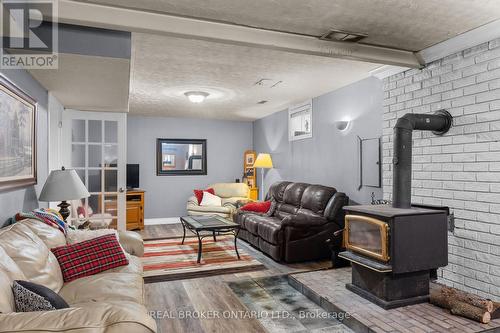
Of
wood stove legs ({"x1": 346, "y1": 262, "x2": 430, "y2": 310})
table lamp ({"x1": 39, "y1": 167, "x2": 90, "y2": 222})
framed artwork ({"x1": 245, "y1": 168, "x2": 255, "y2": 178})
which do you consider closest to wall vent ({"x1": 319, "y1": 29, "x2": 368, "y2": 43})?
wood stove legs ({"x1": 346, "y1": 262, "x2": 430, "y2": 310})

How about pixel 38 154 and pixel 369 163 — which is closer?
pixel 38 154

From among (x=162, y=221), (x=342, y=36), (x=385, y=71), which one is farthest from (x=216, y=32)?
(x=162, y=221)

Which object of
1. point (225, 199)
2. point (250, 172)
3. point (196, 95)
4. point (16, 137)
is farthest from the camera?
point (250, 172)

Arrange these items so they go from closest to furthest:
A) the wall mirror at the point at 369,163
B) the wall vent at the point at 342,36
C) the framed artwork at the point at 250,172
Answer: the wall vent at the point at 342,36 → the wall mirror at the point at 369,163 → the framed artwork at the point at 250,172

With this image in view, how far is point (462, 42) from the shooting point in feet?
9.62

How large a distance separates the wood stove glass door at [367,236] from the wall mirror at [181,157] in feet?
16.3

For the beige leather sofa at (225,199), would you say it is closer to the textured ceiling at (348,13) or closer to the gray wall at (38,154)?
the gray wall at (38,154)

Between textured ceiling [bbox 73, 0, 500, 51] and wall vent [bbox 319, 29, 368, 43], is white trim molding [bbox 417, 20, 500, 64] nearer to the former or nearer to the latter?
textured ceiling [bbox 73, 0, 500, 51]

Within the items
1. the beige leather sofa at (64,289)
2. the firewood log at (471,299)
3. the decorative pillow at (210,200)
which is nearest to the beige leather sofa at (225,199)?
the decorative pillow at (210,200)

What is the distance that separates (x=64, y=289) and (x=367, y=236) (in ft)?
8.01

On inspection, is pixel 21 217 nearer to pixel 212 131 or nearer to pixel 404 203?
pixel 404 203

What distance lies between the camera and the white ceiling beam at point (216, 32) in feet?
7.54

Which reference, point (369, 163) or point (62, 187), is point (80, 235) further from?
point (369, 163)

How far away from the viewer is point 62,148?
4.49 m
